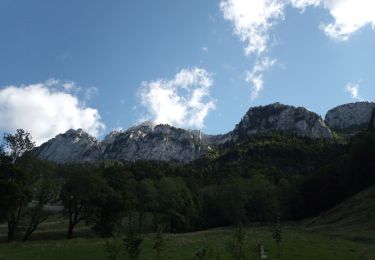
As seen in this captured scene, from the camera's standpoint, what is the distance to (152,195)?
343 ft

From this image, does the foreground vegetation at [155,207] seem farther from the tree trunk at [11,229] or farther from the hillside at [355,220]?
the hillside at [355,220]

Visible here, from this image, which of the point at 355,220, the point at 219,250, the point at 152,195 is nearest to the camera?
the point at 219,250

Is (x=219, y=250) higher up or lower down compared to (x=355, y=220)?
lower down

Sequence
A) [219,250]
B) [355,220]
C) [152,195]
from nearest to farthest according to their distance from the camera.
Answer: [219,250] < [355,220] < [152,195]

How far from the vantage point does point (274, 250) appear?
43781mm

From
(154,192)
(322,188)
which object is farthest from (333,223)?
(322,188)

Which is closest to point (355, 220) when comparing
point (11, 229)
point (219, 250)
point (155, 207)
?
point (219, 250)

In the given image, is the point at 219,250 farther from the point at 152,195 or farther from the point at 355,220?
the point at 152,195

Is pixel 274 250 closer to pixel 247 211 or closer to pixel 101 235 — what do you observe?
pixel 101 235

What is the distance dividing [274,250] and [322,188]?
97.5m

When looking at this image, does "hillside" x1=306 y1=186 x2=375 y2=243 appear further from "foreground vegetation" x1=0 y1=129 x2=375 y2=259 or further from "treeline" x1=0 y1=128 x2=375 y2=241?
"treeline" x1=0 y1=128 x2=375 y2=241

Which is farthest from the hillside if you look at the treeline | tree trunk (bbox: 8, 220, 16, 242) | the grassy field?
tree trunk (bbox: 8, 220, 16, 242)

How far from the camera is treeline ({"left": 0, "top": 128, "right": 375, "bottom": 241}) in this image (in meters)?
68.2

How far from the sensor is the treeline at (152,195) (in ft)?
224
